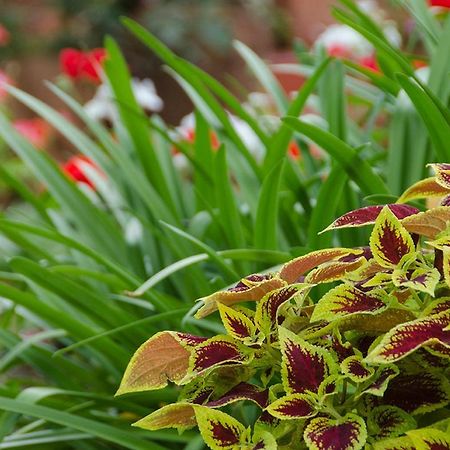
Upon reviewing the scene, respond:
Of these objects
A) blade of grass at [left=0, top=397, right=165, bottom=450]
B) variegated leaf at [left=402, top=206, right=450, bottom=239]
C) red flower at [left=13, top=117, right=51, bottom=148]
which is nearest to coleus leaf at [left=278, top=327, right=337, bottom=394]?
variegated leaf at [left=402, top=206, right=450, bottom=239]

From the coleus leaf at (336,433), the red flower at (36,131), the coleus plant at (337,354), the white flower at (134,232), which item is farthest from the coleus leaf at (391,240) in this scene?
the red flower at (36,131)

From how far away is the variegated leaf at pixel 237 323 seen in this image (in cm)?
54

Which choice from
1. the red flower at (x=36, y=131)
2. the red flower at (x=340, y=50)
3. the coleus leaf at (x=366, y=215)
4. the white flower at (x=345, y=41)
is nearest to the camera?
the coleus leaf at (x=366, y=215)

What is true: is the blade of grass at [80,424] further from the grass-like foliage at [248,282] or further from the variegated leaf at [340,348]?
the variegated leaf at [340,348]

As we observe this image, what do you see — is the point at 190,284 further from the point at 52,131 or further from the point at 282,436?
the point at 52,131

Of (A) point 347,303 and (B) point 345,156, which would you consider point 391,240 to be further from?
(B) point 345,156

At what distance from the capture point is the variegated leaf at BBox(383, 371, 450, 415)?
53cm

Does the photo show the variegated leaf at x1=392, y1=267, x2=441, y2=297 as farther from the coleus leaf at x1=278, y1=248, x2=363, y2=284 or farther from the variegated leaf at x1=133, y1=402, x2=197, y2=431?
the variegated leaf at x1=133, y1=402, x2=197, y2=431

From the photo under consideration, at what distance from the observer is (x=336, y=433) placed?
48 centimetres

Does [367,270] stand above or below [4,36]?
above

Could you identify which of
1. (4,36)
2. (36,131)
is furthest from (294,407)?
(4,36)

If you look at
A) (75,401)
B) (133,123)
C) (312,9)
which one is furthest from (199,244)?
(312,9)

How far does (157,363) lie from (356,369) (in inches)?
5.6

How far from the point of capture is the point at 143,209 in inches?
40.8
